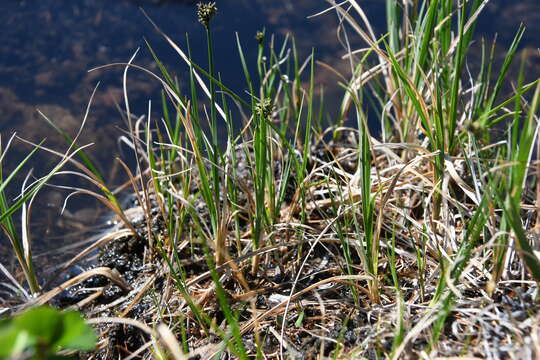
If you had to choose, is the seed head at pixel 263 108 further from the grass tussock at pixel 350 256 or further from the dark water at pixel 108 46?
the dark water at pixel 108 46

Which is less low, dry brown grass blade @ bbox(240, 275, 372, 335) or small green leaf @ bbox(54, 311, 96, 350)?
small green leaf @ bbox(54, 311, 96, 350)

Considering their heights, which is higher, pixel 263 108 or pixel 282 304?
pixel 263 108

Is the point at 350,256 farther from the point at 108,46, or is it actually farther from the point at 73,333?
the point at 108,46

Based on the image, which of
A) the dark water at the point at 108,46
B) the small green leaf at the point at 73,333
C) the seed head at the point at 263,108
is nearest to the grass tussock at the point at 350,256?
the seed head at the point at 263,108

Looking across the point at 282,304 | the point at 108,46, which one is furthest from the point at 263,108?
the point at 108,46

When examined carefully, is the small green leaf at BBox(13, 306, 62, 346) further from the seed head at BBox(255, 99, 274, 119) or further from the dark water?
the dark water

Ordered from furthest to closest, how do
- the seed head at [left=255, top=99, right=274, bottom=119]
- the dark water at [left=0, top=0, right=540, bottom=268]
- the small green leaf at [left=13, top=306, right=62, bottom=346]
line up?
the dark water at [left=0, top=0, right=540, bottom=268] < the seed head at [left=255, top=99, right=274, bottom=119] < the small green leaf at [left=13, top=306, right=62, bottom=346]

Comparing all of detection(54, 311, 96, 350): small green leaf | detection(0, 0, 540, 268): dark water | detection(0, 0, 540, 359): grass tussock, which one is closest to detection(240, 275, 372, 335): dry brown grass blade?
detection(0, 0, 540, 359): grass tussock

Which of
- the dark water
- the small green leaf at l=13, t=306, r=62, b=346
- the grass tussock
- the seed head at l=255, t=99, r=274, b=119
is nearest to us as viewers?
the small green leaf at l=13, t=306, r=62, b=346

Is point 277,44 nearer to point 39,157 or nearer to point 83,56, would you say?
point 83,56

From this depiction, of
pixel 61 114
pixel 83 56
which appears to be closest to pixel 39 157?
pixel 61 114
